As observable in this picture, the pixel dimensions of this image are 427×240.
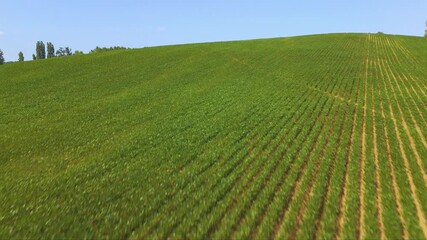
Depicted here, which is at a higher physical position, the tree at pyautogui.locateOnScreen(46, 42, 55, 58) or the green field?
the tree at pyautogui.locateOnScreen(46, 42, 55, 58)

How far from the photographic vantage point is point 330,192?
10359 mm

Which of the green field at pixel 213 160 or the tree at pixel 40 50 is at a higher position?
the tree at pixel 40 50

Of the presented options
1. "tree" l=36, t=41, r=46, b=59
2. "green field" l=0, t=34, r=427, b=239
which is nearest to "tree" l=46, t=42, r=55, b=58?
"tree" l=36, t=41, r=46, b=59

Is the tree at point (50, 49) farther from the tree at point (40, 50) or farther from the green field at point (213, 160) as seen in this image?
the green field at point (213, 160)

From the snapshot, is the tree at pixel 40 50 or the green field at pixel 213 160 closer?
the green field at pixel 213 160

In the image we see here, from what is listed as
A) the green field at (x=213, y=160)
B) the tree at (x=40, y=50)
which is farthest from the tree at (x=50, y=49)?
the green field at (x=213, y=160)

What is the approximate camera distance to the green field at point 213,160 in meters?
8.63

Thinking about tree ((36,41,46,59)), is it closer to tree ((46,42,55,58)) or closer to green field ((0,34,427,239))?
tree ((46,42,55,58))

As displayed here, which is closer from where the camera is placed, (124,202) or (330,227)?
(330,227)

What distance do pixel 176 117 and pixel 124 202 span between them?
11022 mm

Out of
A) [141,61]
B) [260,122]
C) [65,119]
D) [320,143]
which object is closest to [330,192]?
[320,143]

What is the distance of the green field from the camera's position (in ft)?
28.3

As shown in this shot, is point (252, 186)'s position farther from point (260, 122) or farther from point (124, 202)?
point (260, 122)

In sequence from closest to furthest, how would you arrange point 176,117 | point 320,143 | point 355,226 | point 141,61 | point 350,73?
point 355,226 < point 320,143 < point 176,117 < point 350,73 < point 141,61
